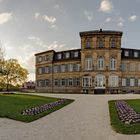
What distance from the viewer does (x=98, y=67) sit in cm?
5544

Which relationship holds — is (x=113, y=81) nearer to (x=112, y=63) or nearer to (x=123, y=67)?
(x=112, y=63)

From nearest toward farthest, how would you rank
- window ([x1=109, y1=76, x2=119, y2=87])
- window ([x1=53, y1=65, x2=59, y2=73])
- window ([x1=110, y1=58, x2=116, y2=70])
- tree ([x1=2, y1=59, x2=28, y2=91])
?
window ([x1=109, y1=76, x2=119, y2=87]) → window ([x1=110, y1=58, x2=116, y2=70]) → window ([x1=53, y1=65, x2=59, y2=73]) → tree ([x1=2, y1=59, x2=28, y2=91])

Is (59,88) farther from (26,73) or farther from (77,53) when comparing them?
(26,73)

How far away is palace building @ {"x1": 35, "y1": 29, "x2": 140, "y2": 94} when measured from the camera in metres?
54.9

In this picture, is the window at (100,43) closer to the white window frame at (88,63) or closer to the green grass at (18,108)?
the white window frame at (88,63)

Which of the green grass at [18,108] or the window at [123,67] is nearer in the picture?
the green grass at [18,108]

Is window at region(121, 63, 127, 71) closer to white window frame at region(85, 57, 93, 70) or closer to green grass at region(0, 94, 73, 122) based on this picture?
white window frame at region(85, 57, 93, 70)

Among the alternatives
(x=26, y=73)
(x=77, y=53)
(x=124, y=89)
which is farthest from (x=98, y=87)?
(x=26, y=73)

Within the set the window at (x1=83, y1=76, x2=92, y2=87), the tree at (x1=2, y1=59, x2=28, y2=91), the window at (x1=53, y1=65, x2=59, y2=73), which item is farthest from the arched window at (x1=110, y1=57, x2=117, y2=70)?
the tree at (x1=2, y1=59, x2=28, y2=91)

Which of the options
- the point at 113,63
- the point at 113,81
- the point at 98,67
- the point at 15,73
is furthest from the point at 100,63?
the point at 15,73

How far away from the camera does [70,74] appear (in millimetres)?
61625

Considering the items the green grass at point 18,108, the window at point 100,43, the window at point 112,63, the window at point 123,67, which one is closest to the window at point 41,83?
the window at point 100,43

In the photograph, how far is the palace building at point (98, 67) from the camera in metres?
54.9

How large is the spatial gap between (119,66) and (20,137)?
49.0 metres
